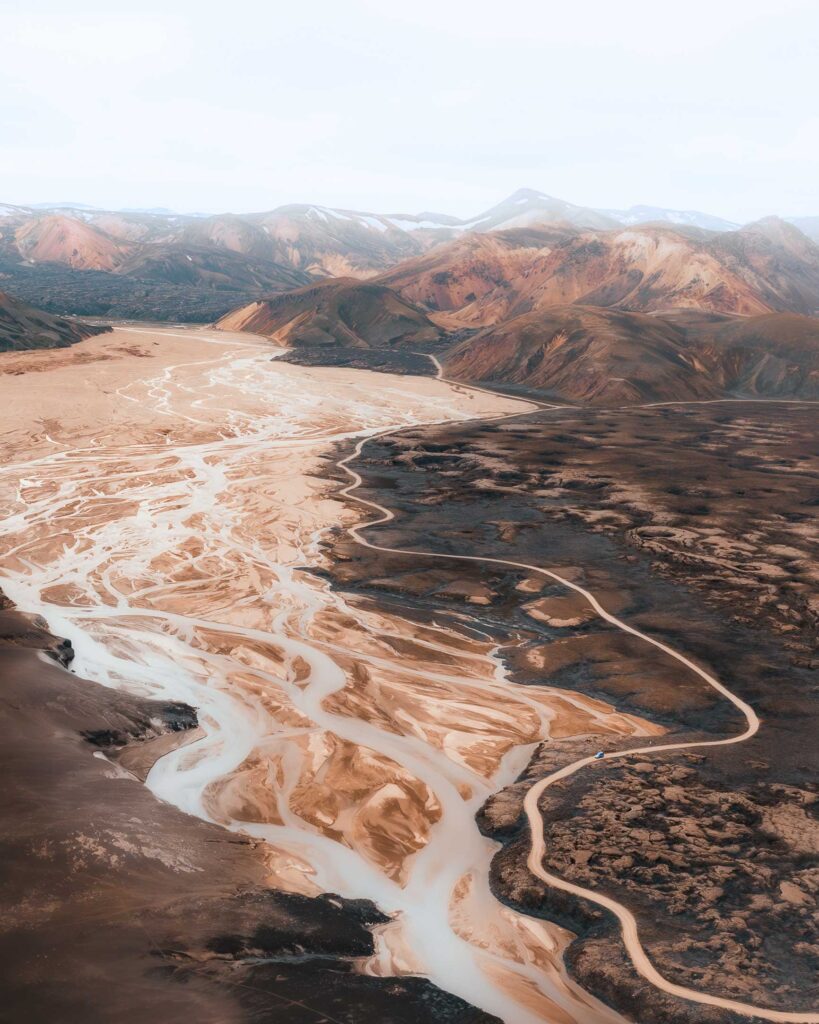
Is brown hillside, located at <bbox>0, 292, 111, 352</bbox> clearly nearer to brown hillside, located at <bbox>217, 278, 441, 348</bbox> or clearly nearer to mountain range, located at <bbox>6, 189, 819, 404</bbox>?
mountain range, located at <bbox>6, 189, 819, 404</bbox>

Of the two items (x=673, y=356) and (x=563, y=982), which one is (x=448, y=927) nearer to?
(x=563, y=982)

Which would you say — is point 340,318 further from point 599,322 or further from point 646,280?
point 646,280

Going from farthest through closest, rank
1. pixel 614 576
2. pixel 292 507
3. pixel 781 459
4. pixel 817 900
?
pixel 781 459 < pixel 292 507 < pixel 614 576 < pixel 817 900

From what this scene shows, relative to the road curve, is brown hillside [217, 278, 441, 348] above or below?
above

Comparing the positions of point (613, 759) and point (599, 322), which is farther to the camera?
point (599, 322)

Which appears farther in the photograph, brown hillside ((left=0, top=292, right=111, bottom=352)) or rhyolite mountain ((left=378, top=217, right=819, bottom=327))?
rhyolite mountain ((left=378, top=217, right=819, bottom=327))

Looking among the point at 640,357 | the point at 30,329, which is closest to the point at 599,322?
the point at 640,357

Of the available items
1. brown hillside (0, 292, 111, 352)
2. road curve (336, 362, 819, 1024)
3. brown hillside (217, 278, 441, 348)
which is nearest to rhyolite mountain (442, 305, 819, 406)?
brown hillside (217, 278, 441, 348)

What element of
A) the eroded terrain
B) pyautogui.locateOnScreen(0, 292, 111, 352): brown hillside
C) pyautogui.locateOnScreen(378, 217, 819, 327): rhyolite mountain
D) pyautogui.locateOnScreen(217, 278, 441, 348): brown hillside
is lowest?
the eroded terrain

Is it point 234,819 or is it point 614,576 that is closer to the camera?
point 234,819

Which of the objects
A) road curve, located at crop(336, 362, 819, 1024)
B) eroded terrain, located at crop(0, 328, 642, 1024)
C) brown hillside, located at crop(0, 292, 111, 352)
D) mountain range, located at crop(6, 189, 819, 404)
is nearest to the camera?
road curve, located at crop(336, 362, 819, 1024)

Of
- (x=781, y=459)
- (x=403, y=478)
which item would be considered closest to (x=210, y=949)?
(x=403, y=478)
